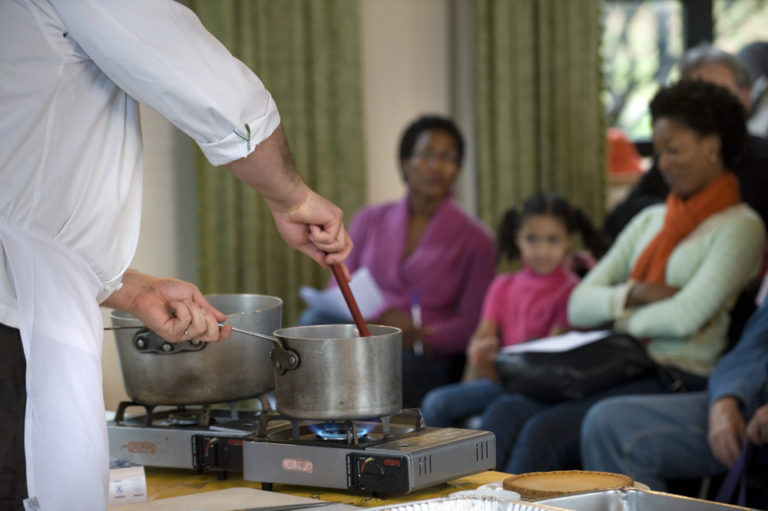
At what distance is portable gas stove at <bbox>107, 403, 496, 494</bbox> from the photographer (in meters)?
1.29

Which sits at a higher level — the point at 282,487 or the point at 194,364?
the point at 194,364

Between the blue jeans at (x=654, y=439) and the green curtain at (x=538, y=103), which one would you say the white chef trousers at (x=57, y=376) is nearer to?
the blue jeans at (x=654, y=439)

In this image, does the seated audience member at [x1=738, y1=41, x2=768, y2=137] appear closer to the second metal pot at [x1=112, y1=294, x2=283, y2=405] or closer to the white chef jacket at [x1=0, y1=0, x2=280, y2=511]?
the second metal pot at [x1=112, y1=294, x2=283, y2=405]

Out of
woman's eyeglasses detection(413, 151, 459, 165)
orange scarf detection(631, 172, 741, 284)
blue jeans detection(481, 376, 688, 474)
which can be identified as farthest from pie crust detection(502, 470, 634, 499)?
woman's eyeglasses detection(413, 151, 459, 165)

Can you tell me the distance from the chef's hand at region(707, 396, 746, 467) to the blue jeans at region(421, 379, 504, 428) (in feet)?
2.75

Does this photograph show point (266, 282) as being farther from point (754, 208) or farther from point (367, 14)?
point (754, 208)

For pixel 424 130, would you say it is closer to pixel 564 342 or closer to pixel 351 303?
pixel 564 342

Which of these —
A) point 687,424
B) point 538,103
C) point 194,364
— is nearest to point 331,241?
point 194,364

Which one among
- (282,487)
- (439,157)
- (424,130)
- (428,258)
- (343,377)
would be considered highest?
(424,130)

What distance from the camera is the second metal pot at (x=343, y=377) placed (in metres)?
1.28

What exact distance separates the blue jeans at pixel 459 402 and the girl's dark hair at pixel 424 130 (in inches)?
39.1

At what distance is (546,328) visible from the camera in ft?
10.2

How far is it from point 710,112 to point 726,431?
0.93 meters

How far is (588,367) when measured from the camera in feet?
8.41
